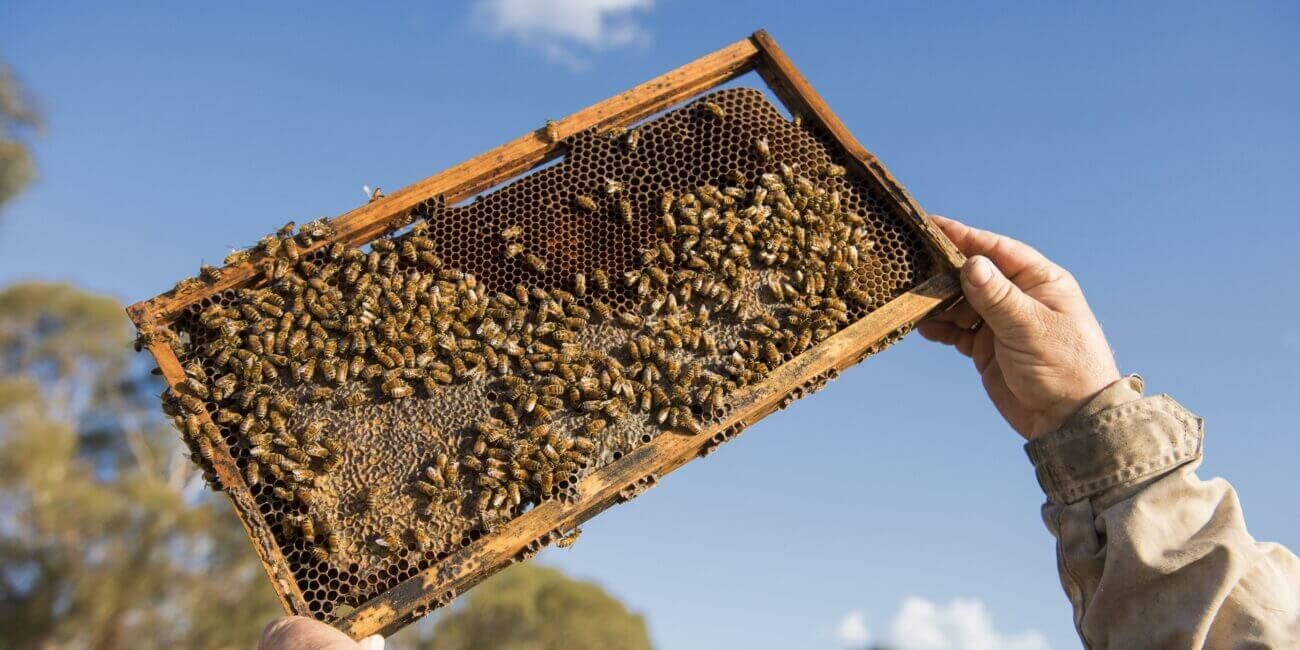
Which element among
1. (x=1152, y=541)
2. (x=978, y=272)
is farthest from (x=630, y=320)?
(x=1152, y=541)

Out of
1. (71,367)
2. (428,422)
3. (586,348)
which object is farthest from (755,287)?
(71,367)

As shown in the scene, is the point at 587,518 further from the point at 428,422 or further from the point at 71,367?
the point at 71,367

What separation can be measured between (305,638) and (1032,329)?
448 centimetres

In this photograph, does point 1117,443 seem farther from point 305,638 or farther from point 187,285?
point 187,285

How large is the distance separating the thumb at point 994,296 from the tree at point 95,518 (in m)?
28.7

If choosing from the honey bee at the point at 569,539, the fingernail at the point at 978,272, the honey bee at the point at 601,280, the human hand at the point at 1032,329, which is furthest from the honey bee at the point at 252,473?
the fingernail at the point at 978,272

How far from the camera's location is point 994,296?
5.43 metres

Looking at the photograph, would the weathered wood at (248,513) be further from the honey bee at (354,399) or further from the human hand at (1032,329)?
the human hand at (1032,329)

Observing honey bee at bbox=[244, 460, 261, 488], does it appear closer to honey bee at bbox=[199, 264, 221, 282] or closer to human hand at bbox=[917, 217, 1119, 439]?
honey bee at bbox=[199, 264, 221, 282]

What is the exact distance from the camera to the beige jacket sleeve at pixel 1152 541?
4.49 meters

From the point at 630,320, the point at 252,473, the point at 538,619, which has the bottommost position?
the point at 630,320

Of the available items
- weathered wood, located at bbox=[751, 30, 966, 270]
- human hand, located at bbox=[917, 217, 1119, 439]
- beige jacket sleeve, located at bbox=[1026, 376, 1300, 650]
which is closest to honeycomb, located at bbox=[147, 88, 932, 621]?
weathered wood, located at bbox=[751, 30, 966, 270]

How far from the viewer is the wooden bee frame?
14.8 feet

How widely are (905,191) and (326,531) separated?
12.9 feet
